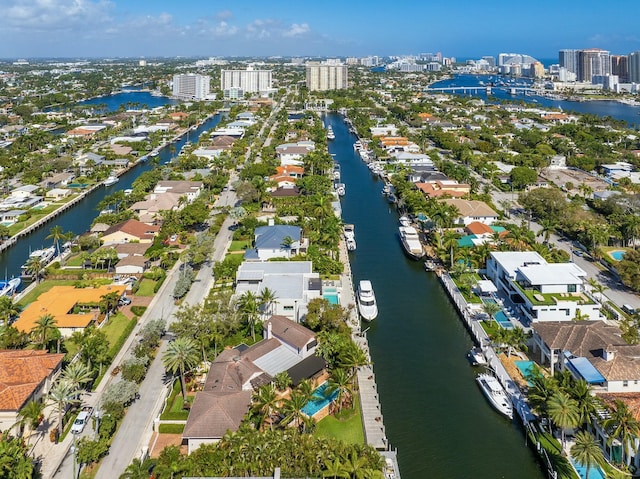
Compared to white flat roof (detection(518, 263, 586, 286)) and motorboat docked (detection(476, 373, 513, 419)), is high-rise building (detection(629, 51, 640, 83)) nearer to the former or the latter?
white flat roof (detection(518, 263, 586, 286))

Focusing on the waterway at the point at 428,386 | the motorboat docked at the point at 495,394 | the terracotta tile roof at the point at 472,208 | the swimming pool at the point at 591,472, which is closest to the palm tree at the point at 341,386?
the waterway at the point at 428,386

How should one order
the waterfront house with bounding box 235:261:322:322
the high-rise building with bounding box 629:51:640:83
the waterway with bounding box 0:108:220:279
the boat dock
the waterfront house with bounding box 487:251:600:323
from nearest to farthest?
the boat dock, the waterfront house with bounding box 487:251:600:323, the waterfront house with bounding box 235:261:322:322, the waterway with bounding box 0:108:220:279, the high-rise building with bounding box 629:51:640:83

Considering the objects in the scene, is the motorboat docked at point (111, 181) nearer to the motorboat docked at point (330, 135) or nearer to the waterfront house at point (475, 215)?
the motorboat docked at point (330, 135)

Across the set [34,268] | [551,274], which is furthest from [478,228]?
[34,268]

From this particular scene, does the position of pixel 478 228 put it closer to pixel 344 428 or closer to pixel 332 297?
pixel 332 297

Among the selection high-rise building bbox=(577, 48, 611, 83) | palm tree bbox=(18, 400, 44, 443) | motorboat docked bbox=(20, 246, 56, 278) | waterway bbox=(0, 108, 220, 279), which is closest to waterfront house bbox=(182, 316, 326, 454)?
palm tree bbox=(18, 400, 44, 443)
